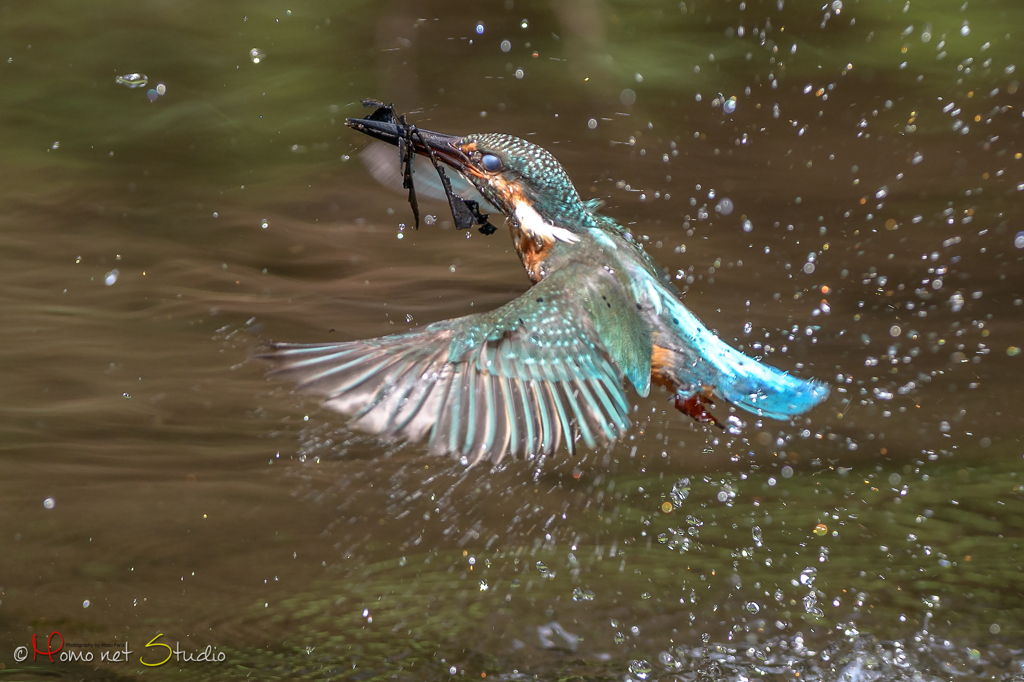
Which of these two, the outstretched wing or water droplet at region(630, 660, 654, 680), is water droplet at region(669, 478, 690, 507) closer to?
water droplet at region(630, 660, 654, 680)

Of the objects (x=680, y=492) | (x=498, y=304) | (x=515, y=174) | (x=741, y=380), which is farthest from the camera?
(x=498, y=304)

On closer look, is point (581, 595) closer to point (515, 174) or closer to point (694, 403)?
point (694, 403)

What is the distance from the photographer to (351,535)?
223cm

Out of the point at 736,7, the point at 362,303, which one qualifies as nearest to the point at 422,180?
the point at 362,303

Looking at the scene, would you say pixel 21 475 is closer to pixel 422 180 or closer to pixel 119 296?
pixel 119 296

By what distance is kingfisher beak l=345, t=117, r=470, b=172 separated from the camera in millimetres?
1658

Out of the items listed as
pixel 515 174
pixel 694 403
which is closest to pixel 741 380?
pixel 694 403

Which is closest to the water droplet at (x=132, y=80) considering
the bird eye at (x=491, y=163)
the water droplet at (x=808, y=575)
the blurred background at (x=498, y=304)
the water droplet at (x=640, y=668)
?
the blurred background at (x=498, y=304)

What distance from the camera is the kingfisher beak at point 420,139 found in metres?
1.66

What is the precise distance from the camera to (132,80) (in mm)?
2490

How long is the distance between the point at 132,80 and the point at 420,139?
1.25 meters

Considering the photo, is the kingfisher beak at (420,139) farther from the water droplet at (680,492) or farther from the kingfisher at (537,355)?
the water droplet at (680,492)

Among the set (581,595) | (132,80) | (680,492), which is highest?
(680,492)

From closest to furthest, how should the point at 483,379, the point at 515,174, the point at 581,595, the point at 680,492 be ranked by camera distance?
the point at 483,379 → the point at 515,174 → the point at 581,595 → the point at 680,492
